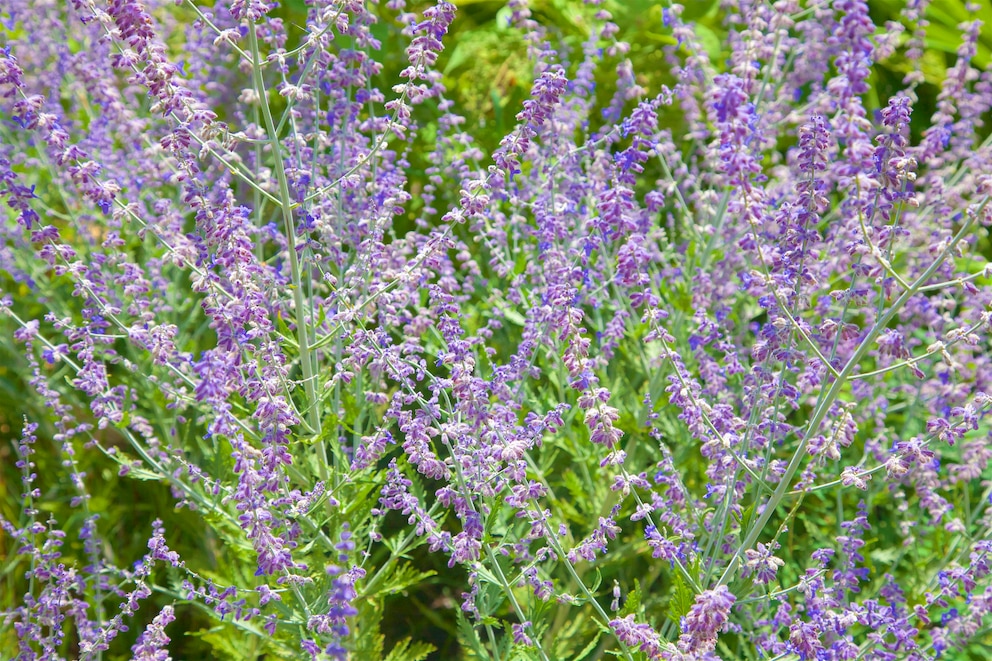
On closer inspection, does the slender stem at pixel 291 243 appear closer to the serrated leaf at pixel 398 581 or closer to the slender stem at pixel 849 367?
the serrated leaf at pixel 398 581

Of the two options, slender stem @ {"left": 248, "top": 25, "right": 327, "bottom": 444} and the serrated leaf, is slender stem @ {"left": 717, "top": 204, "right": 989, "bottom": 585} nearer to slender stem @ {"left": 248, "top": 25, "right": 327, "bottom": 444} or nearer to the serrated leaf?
the serrated leaf

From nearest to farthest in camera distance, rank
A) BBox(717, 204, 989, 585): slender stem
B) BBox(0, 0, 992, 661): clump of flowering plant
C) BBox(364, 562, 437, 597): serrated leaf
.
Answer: BBox(717, 204, 989, 585): slender stem < BBox(0, 0, 992, 661): clump of flowering plant < BBox(364, 562, 437, 597): serrated leaf

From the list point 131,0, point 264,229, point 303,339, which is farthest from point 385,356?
point 131,0

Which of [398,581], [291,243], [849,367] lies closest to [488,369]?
[398,581]

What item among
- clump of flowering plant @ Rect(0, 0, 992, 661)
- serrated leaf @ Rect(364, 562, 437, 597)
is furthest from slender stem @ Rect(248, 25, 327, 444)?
serrated leaf @ Rect(364, 562, 437, 597)

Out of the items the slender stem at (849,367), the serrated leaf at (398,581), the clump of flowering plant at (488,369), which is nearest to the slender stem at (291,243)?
the clump of flowering plant at (488,369)

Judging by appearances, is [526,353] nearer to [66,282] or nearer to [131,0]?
[131,0]

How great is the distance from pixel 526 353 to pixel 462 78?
222 cm

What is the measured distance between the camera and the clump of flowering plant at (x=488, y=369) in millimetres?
1930

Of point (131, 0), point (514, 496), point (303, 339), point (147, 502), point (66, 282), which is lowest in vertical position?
point (147, 502)

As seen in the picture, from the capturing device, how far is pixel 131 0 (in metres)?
1.79

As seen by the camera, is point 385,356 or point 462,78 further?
point 462,78

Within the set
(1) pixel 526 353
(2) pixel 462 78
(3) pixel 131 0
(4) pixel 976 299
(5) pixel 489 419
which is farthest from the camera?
(2) pixel 462 78

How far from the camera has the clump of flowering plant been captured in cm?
193
